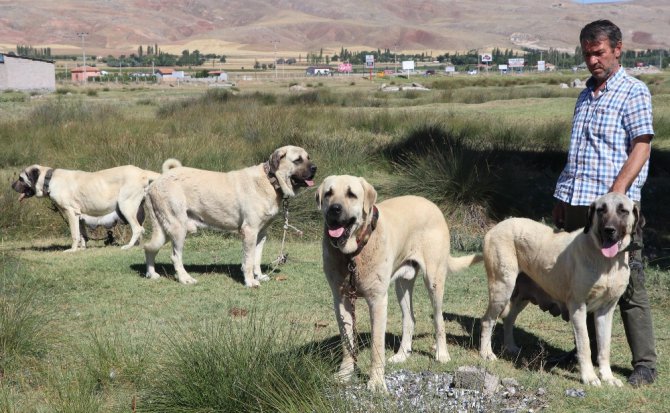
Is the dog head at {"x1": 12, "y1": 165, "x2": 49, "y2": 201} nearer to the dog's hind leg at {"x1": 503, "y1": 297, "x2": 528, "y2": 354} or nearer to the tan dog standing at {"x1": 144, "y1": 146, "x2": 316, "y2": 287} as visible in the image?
the tan dog standing at {"x1": 144, "y1": 146, "x2": 316, "y2": 287}

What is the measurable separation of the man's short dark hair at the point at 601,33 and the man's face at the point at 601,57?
26mm

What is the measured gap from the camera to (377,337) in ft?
19.8

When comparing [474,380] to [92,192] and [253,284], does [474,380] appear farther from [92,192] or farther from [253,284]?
[92,192]

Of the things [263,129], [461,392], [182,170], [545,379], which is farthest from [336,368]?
[263,129]

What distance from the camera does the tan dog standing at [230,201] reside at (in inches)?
392

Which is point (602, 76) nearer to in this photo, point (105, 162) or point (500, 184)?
point (500, 184)

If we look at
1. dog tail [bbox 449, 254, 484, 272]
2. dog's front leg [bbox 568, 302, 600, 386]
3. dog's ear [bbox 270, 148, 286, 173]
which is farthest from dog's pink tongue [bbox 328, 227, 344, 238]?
dog's ear [bbox 270, 148, 286, 173]

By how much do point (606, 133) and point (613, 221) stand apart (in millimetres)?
829

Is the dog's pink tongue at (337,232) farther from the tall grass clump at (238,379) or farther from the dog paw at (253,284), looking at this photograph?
the dog paw at (253,284)

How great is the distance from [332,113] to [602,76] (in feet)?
63.6

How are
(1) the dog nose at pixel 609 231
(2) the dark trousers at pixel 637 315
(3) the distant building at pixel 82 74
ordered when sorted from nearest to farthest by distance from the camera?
(1) the dog nose at pixel 609 231 → (2) the dark trousers at pixel 637 315 → (3) the distant building at pixel 82 74

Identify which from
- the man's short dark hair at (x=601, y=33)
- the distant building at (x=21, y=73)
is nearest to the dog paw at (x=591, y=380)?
the man's short dark hair at (x=601, y=33)

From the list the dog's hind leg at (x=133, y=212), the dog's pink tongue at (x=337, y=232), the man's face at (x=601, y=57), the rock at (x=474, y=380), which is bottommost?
the dog's hind leg at (x=133, y=212)

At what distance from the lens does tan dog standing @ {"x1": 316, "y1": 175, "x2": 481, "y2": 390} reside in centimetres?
582
